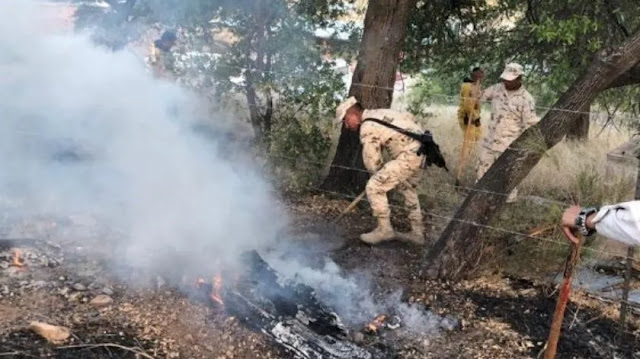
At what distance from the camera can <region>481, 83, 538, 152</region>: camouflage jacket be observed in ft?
23.0

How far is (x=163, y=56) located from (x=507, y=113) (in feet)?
14.2

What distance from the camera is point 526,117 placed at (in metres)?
6.99

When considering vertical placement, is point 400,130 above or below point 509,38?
below

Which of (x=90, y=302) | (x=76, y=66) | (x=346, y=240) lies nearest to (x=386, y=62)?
(x=346, y=240)

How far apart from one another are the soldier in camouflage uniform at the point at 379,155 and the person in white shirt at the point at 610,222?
3.16 metres

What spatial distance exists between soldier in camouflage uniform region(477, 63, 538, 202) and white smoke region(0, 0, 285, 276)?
2.67 meters

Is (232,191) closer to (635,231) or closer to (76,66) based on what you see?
(76,66)

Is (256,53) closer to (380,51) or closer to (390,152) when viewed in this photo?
(380,51)

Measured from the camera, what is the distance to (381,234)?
6293mm

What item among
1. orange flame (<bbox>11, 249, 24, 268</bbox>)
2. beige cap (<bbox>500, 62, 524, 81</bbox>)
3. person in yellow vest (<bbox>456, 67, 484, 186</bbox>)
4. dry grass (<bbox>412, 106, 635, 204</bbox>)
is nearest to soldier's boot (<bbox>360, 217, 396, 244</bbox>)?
dry grass (<bbox>412, 106, 635, 204</bbox>)

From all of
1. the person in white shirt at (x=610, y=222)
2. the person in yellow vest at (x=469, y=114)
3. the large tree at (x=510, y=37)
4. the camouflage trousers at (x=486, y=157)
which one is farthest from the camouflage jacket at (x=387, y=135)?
the person in white shirt at (x=610, y=222)

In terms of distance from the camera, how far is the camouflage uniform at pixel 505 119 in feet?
23.0

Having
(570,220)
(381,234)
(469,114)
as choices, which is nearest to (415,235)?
(381,234)

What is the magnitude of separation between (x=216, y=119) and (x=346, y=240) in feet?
9.95
